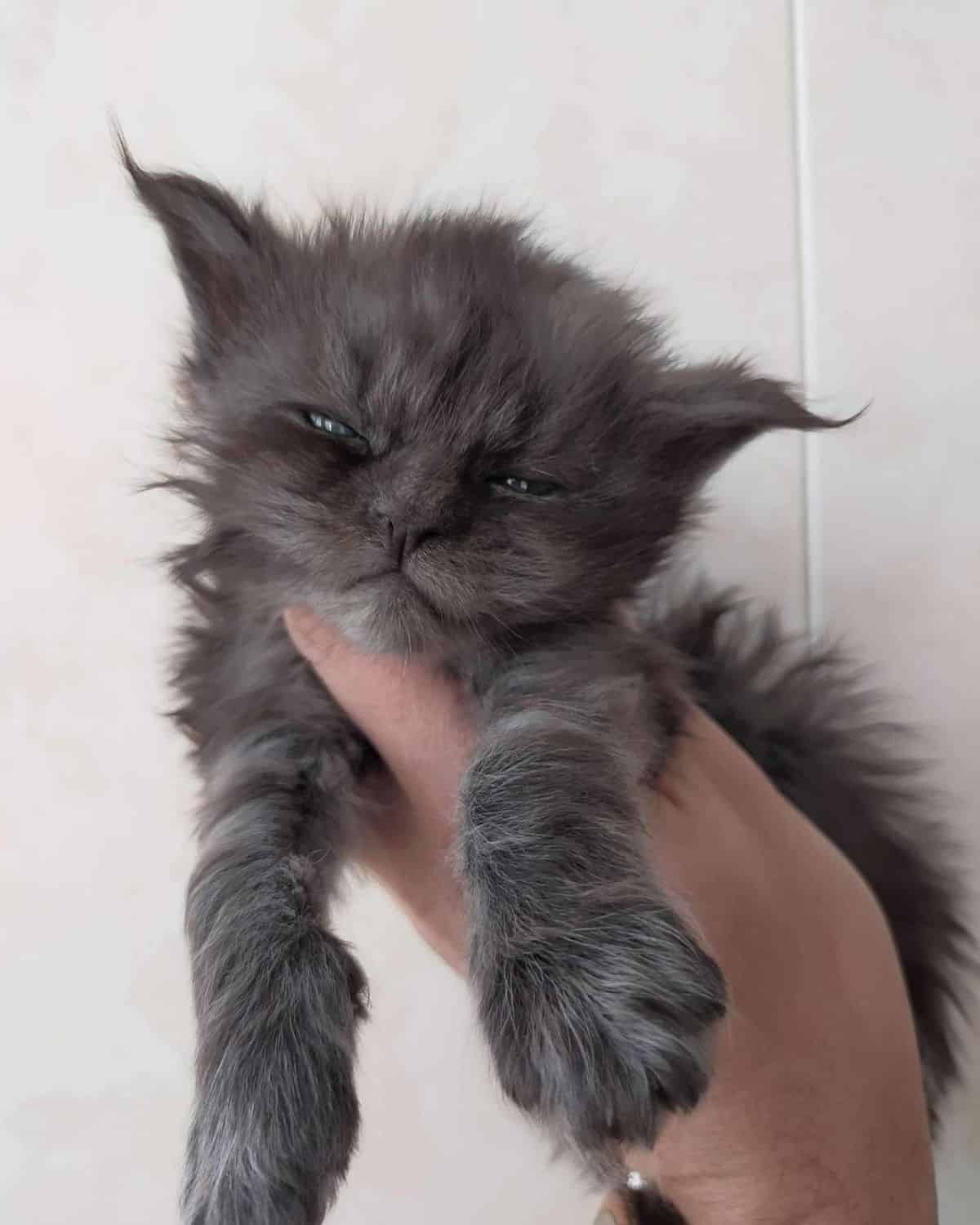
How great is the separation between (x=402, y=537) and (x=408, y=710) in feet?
0.63

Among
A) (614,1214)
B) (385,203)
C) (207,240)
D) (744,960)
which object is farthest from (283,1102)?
(385,203)

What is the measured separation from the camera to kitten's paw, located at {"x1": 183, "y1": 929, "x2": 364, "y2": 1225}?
26.9 inches

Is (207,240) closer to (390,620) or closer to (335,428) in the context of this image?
(335,428)

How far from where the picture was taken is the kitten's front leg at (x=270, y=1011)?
0.69 m

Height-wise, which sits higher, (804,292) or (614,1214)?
(804,292)

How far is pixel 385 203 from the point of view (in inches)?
48.3

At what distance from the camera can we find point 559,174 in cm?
126

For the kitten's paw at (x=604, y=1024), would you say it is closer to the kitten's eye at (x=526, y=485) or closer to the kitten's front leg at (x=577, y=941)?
the kitten's front leg at (x=577, y=941)

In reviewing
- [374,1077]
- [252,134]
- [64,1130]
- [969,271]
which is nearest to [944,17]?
[969,271]

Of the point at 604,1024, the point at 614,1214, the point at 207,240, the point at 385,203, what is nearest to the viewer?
the point at 604,1024

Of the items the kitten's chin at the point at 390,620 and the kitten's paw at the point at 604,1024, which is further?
the kitten's chin at the point at 390,620

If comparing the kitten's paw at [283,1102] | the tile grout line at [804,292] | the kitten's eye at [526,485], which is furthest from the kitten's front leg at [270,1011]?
the tile grout line at [804,292]

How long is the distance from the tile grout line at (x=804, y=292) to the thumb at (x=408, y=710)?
0.65 meters

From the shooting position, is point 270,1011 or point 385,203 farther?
point 385,203
